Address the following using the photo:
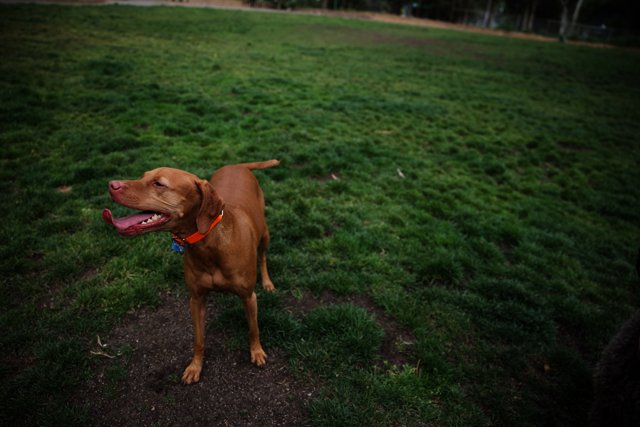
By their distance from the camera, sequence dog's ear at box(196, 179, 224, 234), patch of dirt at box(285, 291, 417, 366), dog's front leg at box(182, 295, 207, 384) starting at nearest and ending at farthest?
1. dog's ear at box(196, 179, 224, 234)
2. dog's front leg at box(182, 295, 207, 384)
3. patch of dirt at box(285, 291, 417, 366)

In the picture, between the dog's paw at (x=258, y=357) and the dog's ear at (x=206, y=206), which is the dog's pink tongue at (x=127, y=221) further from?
the dog's paw at (x=258, y=357)

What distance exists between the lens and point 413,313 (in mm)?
3428

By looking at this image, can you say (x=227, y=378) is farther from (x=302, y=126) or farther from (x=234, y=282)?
(x=302, y=126)

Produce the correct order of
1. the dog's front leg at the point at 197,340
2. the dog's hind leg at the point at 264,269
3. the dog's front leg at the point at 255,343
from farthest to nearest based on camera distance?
the dog's hind leg at the point at 264,269 → the dog's front leg at the point at 255,343 → the dog's front leg at the point at 197,340

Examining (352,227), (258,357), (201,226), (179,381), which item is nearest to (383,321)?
(258,357)

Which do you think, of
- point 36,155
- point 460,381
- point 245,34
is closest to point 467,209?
point 460,381

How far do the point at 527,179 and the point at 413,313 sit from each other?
4985 millimetres

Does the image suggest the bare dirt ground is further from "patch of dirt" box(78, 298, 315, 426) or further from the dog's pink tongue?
the dog's pink tongue

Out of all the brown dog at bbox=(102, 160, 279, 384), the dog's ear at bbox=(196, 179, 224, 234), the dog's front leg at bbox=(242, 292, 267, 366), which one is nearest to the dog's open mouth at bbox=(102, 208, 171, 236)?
the brown dog at bbox=(102, 160, 279, 384)

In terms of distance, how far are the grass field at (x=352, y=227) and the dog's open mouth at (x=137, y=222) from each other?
1.49 meters

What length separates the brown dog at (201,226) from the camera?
2.06m

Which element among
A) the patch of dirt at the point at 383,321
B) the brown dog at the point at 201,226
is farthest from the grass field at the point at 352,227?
the brown dog at the point at 201,226

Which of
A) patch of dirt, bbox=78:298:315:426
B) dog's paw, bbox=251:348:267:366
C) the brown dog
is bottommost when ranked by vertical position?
patch of dirt, bbox=78:298:315:426

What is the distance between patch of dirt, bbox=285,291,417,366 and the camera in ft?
9.94
